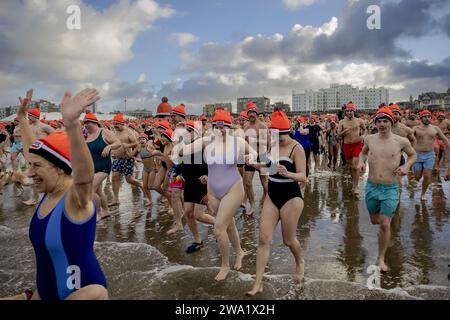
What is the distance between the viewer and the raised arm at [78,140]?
6.13ft

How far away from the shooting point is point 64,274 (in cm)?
217

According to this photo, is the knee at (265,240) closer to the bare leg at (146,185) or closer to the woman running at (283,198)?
the woman running at (283,198)

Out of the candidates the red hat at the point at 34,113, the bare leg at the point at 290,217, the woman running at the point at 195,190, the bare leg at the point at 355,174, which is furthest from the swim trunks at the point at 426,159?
the red hat at the point at 34,113

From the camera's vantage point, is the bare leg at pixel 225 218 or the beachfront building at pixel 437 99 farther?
the beachfront building at pixel 437 99

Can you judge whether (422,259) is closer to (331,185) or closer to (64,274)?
(64,274)

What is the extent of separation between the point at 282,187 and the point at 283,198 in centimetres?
13

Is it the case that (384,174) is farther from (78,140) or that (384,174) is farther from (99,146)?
(99,146)

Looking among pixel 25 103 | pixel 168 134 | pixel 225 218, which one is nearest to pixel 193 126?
pixel 168 134

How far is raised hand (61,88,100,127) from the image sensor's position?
186 centimetres

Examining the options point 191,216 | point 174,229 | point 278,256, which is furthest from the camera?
point 174,229

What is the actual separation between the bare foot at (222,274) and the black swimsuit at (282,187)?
1.15 meters

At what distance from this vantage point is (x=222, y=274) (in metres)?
4.48
